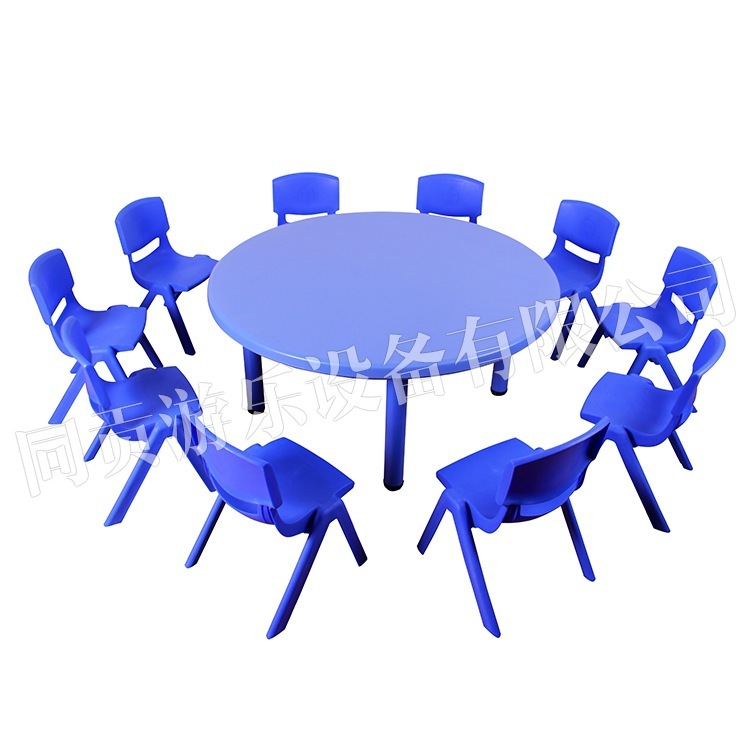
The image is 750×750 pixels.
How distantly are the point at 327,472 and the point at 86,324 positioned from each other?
2053mm

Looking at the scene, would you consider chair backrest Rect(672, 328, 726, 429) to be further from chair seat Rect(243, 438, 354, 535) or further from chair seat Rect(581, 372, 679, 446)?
chair seat Rect(243, 438, 354, 535)

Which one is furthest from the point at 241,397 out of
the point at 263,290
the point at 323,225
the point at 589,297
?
the point at 589,297

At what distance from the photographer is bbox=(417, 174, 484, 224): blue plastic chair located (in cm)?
497

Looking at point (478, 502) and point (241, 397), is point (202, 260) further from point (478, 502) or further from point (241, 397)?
point (478, 502)

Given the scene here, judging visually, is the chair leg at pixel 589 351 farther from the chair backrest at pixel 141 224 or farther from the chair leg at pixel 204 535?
the chair backrest at pixel 141 224

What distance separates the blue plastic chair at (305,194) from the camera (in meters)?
4.99

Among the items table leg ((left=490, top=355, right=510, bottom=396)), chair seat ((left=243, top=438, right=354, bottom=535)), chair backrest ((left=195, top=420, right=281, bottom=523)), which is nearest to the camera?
chair backrest ((left=195, top=420, right=281, bottom=523))

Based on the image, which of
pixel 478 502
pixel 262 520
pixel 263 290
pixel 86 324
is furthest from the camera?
pixel 86 324

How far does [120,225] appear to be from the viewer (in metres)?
4.21

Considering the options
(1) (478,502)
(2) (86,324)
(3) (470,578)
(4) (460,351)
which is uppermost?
(4) (460,351)

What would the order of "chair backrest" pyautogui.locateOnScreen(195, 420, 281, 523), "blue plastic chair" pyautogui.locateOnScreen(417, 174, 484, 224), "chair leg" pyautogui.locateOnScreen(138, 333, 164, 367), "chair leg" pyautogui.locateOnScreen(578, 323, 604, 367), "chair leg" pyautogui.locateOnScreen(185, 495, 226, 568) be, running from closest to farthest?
"chair backrest" pyautogui.locateOnScreen(195, 420, 281, 523), "chair leg" pyautogui.locateOnScreen(185, 495, 226, 568), "chair leg" pyautogui.locateOnScreen(138, 333, 164, 367), "chair leg" pyautogui.locateOnScreen(578, 323, 604, 367), "blue plastic chair" pyautogui.locateOnScreen(417, 174, 484, 224)

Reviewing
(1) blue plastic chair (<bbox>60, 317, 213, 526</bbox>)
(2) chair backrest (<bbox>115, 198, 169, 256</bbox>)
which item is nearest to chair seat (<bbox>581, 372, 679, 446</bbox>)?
(1) blue plastic chair (<bbox>60, 317, 213, 526</bbox>)

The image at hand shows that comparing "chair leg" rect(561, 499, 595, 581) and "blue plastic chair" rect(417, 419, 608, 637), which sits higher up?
"blue plastic chair" rect(417, 419, 608, 637)

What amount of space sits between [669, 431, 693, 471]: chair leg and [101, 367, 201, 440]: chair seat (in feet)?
8.92
